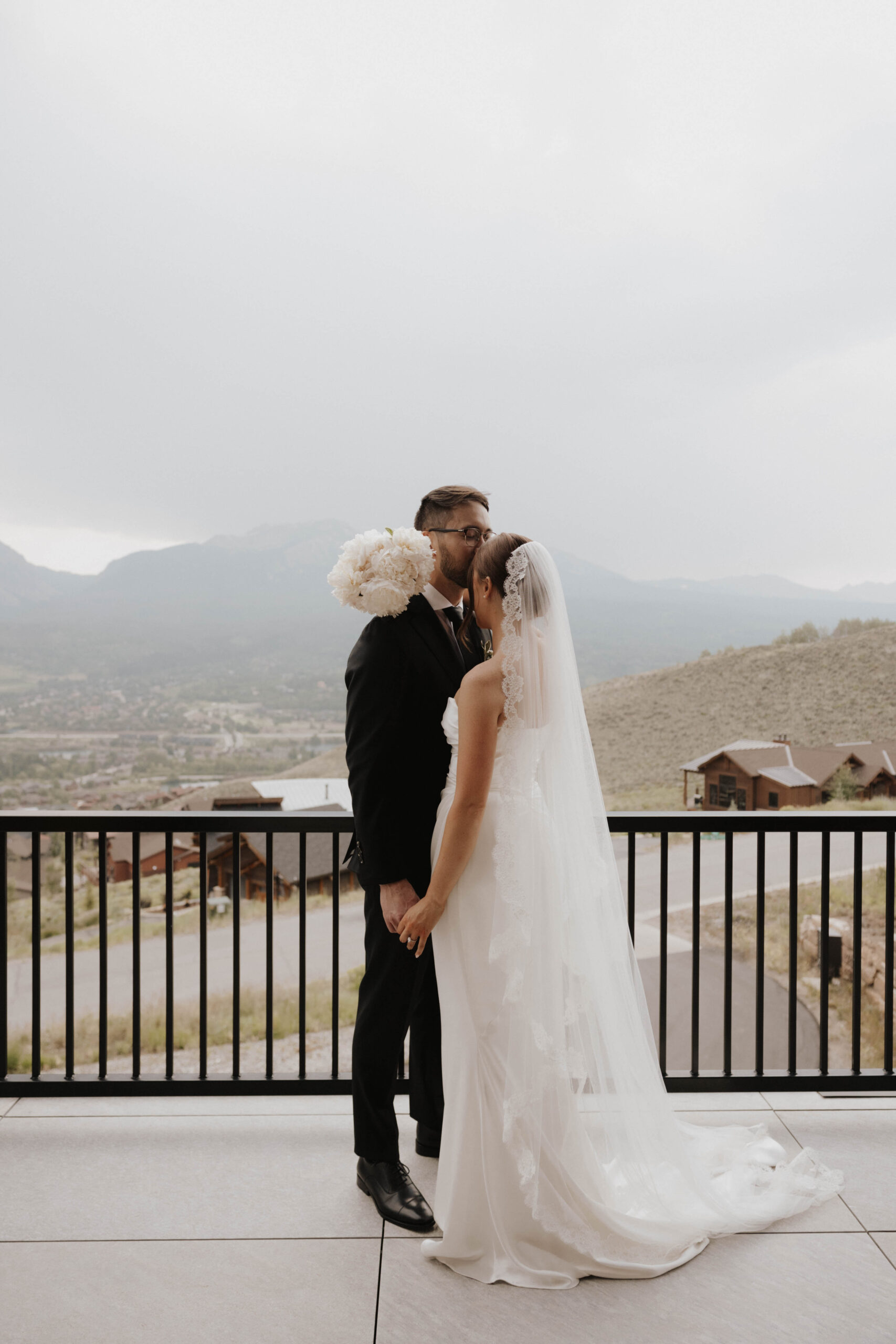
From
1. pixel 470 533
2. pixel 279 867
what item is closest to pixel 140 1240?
pixel 470 533

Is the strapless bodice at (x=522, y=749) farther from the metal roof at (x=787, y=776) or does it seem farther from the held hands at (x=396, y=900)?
the metal roof at (x=787, y=776)

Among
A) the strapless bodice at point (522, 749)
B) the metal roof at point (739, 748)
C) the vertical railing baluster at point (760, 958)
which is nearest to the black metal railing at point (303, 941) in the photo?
the vertical railing baluster at point (760, 958)

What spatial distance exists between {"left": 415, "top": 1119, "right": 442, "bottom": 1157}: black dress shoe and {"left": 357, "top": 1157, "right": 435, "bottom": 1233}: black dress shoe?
0.14m

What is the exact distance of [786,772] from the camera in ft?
64.4

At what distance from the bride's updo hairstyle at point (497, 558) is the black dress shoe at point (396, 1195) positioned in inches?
54.0

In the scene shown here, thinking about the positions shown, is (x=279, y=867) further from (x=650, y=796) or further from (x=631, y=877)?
(x=631, y=877)

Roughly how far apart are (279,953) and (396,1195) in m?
20.8

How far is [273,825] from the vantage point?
2.19m

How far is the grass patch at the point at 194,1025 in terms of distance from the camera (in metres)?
13.7

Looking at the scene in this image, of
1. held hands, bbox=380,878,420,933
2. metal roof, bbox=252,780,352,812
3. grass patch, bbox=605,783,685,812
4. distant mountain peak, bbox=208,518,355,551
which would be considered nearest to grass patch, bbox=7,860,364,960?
metal roof, bbox=252,780,352,812

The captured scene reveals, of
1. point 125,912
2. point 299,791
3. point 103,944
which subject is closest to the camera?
point 103,944

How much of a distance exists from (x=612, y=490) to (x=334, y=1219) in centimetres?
6392

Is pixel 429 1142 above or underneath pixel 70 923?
underneath

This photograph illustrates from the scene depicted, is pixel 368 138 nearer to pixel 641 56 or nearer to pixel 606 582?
pixel 641 56
